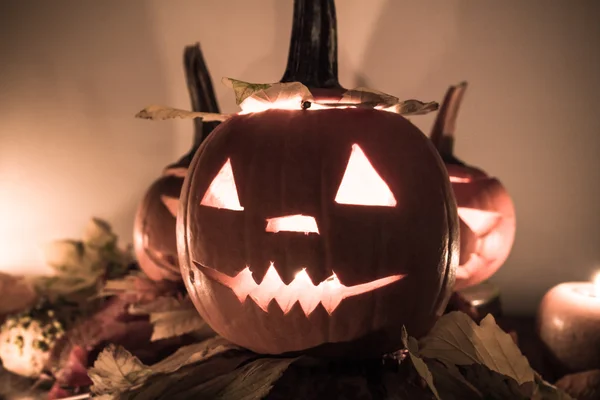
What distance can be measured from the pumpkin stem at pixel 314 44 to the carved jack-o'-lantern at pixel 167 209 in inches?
9.8

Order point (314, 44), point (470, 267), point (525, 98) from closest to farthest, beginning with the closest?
1. point (314, 44)
2. point (470, 267)
3. point (525, 98)

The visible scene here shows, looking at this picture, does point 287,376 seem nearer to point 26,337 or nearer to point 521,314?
point 26,337

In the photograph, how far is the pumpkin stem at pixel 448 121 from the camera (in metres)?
0.83

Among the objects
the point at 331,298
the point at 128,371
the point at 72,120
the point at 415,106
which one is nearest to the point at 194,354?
the point at 128,371

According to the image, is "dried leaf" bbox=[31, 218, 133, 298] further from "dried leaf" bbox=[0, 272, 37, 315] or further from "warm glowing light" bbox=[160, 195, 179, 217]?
"warm glowing light" bbox=[160, 195, 179, 217]

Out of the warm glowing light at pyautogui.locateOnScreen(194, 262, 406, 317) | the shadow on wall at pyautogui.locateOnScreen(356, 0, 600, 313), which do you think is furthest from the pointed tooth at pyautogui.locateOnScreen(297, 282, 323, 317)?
the shadow on wall at pyautogui.locateOnScreen(356, 0, 600, 313)

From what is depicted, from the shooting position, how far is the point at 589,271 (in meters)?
0.95

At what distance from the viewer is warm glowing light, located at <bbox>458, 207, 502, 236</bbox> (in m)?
0.76

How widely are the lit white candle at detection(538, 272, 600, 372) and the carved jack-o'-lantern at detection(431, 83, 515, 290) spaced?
0.37 feet

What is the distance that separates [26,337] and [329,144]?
2.13ft

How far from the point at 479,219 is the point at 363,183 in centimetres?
35

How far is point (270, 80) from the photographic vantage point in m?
1.10

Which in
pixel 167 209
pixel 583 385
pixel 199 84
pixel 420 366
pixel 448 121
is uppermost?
pixel 199 84

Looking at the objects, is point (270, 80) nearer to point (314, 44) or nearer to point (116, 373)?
point (314, 44)
